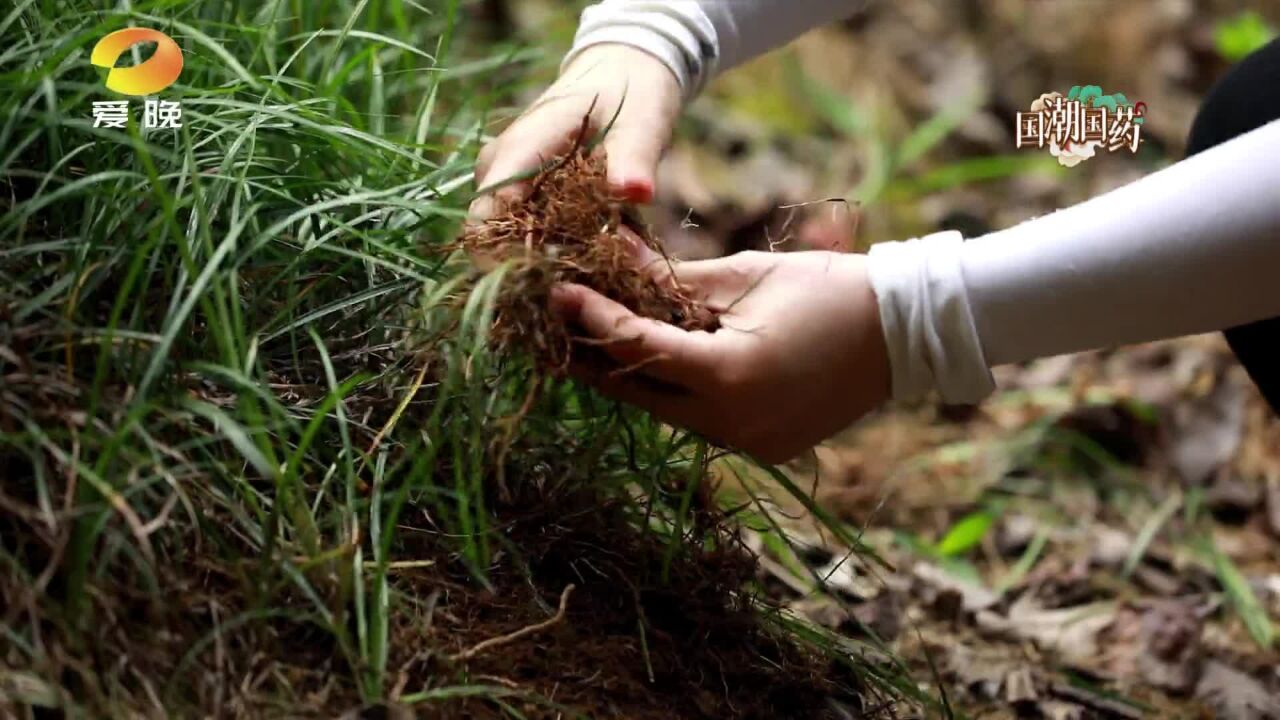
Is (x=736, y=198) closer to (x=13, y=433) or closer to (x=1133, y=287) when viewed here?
(x=1133, y=287)

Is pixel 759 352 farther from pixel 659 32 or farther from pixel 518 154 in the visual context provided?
pixel 659 32

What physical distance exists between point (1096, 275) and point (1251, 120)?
1.52 ft

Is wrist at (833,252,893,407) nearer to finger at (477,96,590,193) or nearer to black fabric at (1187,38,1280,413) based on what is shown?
finger at (477,96,590,193)

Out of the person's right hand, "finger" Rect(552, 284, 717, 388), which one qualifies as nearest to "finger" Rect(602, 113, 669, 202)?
the person's right hand

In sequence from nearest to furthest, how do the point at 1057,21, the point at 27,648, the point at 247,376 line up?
1. the point at 27,648
2. the point at 247,376
3. the point at 1057,21

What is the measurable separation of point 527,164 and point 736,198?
→ 136 centimetres

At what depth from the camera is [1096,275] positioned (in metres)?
0.84

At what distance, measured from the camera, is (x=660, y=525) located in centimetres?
100

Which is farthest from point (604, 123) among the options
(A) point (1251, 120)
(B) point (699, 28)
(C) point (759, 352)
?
(A) point (1251, 120)

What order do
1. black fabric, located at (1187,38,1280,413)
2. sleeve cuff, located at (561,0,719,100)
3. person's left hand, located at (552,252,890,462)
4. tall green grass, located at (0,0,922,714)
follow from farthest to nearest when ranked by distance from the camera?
black fabric, located at (1187,38,1280,413) < sleeve cuff, located at (561,0,719,100) < person's left hand, located at (552,252,890,462) < tall green grass, located at (0,0,922,714)

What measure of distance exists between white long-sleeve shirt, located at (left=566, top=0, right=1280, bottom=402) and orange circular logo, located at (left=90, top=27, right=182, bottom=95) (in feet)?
1.79

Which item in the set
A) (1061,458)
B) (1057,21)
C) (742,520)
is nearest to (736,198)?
(1061,458)

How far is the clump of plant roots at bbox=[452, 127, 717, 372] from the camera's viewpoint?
83 centimetres

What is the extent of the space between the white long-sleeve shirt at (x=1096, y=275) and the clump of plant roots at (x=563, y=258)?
0.50 ft
